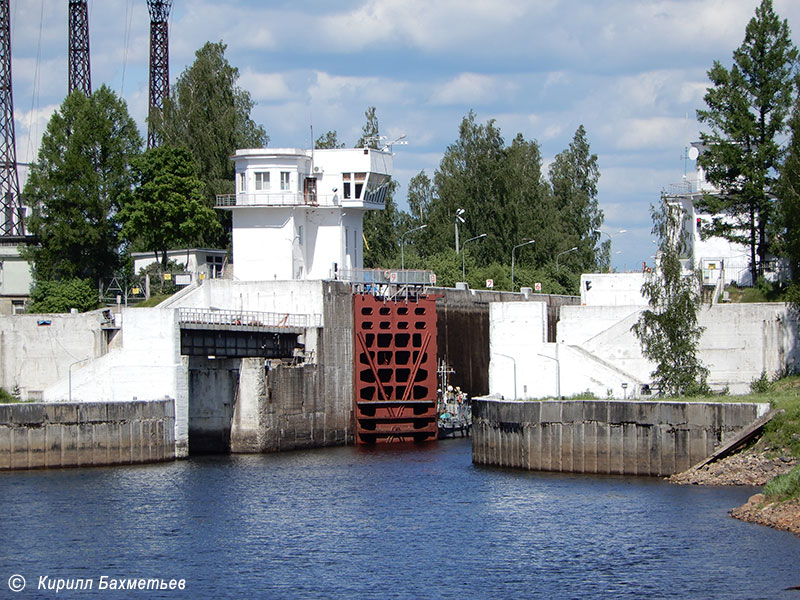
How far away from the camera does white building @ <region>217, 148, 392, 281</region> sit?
7394cm

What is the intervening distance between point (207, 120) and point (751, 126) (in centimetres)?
3767

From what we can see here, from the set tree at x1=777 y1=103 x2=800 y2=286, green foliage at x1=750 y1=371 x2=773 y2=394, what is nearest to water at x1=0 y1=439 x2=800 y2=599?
green foliage at x1=750 y1=371 x2=773 y2=394

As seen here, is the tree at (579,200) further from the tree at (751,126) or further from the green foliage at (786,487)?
the green foliage at (786,487)

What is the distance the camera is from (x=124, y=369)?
58.7 meters

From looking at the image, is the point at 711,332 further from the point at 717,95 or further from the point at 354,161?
the point at 354,161

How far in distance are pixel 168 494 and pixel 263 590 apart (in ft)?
47.4

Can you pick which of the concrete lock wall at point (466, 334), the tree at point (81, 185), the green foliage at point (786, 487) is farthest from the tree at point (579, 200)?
the green foliage at point (786, 487)

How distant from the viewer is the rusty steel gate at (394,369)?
69.9 m

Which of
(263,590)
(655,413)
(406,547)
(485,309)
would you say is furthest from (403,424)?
(263,590)

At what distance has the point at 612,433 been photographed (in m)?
51.4

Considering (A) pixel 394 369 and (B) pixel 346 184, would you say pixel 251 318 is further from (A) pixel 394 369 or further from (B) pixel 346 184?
(B) pixel 346 184

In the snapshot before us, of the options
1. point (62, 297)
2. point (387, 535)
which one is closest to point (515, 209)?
point (62, 297)

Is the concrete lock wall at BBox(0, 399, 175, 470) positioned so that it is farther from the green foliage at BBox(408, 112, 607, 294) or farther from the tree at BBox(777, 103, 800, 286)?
the green foliage at BBox(408, 112, 607, 294)

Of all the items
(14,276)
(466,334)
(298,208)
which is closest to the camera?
(298,208)
